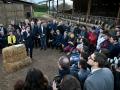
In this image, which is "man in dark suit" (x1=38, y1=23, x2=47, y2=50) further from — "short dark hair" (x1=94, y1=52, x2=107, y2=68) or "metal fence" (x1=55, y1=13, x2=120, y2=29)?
"short dark hair" (x1=94, y1=52, x2=107, y2=68)

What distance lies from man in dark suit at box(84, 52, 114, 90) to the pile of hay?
27.2ft

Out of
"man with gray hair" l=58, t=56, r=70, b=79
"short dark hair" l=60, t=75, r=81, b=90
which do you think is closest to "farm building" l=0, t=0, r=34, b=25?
"man with gray hair" l=58, t=56, r=70, b=79

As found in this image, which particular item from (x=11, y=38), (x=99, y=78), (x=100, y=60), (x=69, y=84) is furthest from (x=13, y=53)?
(x=69, y=84)

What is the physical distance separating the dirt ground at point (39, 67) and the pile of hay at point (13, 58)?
0.85 feet

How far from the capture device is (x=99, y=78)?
5.29 metres

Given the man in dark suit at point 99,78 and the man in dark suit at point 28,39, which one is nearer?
the man in dark suit at point 99,78

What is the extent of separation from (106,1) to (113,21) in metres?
12.2

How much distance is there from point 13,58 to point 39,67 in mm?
1254

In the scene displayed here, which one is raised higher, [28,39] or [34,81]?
[34,81]

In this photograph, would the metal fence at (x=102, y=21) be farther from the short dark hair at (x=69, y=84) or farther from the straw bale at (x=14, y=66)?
the short dark hair at (x=69, y=84)

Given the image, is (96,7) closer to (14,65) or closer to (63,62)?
(14,65)

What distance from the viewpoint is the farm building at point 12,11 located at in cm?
2277

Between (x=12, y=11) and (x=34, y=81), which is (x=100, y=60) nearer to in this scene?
(x=34, y=81)

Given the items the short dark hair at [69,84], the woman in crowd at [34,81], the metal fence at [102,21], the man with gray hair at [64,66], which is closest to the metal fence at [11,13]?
the metal fence at [102,21]
